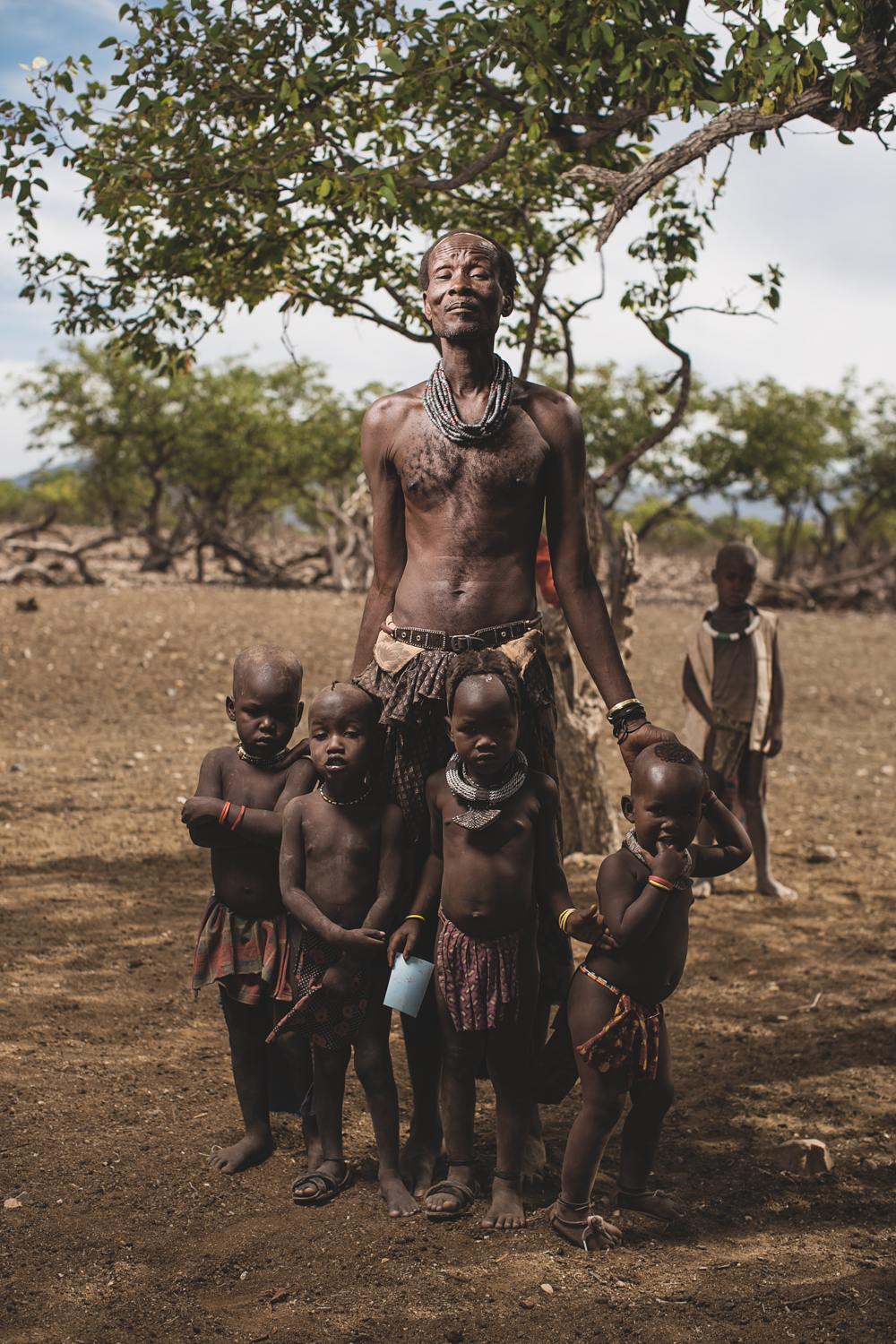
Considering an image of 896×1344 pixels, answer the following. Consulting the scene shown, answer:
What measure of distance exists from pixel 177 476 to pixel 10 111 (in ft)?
60.1

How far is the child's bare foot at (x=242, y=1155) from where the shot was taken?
2.97 meters

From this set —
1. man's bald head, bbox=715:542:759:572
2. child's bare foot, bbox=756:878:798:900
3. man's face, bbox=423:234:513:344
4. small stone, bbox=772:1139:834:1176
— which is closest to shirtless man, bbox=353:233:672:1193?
man's face, bbox=423:234:513:344

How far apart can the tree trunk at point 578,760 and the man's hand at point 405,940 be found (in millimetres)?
2893

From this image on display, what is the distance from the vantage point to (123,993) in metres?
4.24

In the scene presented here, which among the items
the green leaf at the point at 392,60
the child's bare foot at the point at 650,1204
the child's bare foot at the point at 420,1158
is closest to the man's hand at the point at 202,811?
the child's bare foot at the point at 420,1158

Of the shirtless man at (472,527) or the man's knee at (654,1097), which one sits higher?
the shirtless man at (472,527)

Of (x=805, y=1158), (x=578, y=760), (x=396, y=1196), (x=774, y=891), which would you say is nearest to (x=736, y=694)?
(x=578, y=760)

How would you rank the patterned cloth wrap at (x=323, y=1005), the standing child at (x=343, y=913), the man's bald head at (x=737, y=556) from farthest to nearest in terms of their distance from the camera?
the man's bald head at (x=737, y=556) → the patterned cloth wrap at (x=323, y=1005) → the standing child at (x=343, y=913)

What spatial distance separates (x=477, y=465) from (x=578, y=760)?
3389 millimetres

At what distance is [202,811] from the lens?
2.79m

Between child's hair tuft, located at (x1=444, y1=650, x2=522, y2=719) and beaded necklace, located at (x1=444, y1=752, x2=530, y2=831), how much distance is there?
0.16 m

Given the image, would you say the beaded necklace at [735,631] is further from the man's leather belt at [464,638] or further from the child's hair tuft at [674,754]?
the child's hair tuft at [674,754]

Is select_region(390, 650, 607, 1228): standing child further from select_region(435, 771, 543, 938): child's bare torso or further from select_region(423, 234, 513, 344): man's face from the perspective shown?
select_region(423, 234, 513, 344): man's face

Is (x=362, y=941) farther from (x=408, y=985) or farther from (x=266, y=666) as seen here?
(x=266, y=666)
